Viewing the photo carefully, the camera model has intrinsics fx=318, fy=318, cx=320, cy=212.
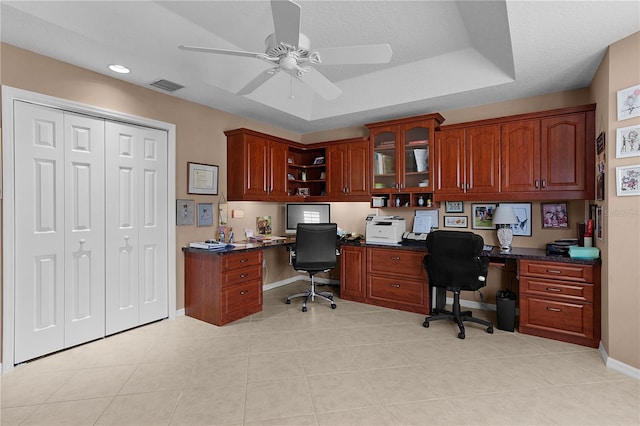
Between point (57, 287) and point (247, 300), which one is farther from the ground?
point (57, 287)

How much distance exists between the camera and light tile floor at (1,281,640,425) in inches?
78.7

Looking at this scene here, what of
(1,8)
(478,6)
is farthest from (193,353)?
(478,6)

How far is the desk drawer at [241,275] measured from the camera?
Result: 3.50 metres

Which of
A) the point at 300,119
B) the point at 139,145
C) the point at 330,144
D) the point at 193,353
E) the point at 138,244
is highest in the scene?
the point at 300,119

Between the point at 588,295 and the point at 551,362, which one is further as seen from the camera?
the point at 588,295

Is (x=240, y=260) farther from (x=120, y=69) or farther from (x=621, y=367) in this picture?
(x=621, y=367)

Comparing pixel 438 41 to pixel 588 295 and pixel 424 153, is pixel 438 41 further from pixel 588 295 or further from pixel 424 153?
pixel 588 295

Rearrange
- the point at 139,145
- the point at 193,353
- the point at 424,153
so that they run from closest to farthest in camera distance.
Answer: the point at 193,353 → the point at 139,145 → the point at 424,153

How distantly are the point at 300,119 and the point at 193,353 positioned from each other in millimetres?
3305

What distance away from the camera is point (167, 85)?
3350mm

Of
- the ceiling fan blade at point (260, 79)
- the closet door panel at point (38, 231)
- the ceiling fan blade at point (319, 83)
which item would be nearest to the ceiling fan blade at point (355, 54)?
the ceiling fan blade at point (319, 83)

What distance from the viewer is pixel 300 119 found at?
4664mm

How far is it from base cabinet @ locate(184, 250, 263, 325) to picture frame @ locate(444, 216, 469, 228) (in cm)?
251

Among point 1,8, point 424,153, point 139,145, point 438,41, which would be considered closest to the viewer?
point 1,8
